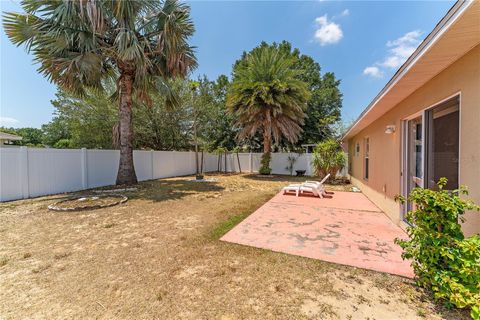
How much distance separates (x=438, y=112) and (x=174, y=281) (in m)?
4.58

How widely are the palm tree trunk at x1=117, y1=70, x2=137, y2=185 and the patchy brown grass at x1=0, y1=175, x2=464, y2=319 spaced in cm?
477

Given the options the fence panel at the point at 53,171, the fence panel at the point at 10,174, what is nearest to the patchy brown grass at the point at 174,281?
the fence panel at the point at 10,174

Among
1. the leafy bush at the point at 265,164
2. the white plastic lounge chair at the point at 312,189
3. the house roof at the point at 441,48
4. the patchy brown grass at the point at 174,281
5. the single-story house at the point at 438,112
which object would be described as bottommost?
the patchy brown grass at the point at 174,281

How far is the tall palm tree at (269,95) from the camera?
1312 centimetres

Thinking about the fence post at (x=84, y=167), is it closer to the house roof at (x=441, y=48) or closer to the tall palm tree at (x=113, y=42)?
the tall palm tree at (x=113, y=42)

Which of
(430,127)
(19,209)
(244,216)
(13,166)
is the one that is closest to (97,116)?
(13,166)

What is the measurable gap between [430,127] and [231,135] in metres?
17.5

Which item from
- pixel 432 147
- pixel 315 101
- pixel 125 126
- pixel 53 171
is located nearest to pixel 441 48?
pixel 432 147

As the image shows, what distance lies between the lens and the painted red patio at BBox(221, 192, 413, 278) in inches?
123

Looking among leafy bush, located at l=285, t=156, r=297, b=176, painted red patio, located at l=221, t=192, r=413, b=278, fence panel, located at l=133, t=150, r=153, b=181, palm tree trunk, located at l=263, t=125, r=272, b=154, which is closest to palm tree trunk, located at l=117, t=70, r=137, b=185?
fence panel, located at l=133, t=150, r=153, b=181

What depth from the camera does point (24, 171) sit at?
6.99 meters

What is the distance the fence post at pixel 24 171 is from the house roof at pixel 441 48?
10.2m

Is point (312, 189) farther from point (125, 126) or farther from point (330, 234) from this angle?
point (125, 126)

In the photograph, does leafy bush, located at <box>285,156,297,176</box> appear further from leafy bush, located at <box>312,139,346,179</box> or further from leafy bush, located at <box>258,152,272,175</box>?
leafy bush, located at <box>312,139,346,179</box>
